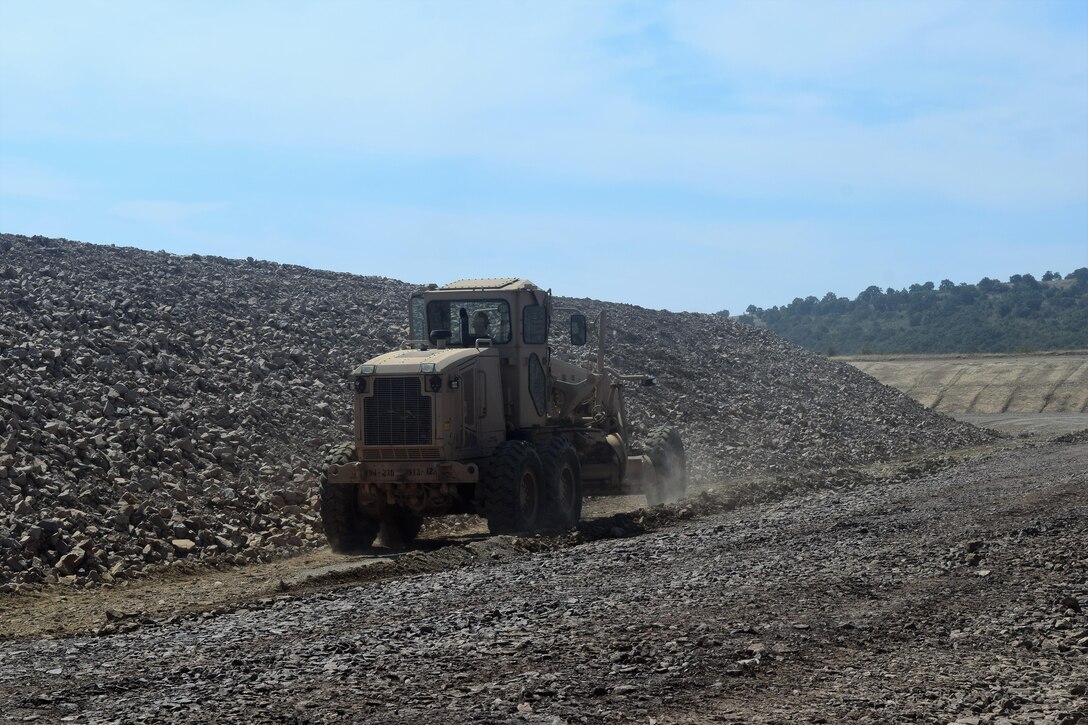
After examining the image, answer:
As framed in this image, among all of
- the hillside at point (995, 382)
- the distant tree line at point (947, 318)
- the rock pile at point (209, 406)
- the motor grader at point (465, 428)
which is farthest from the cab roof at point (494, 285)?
the distant tree line at point (947, 318)

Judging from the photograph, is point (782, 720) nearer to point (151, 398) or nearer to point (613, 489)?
point (613, 489)

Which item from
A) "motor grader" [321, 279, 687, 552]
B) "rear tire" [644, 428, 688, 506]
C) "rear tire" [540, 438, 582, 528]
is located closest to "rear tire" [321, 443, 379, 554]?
"motor grader" [321, 279, 687, 552]

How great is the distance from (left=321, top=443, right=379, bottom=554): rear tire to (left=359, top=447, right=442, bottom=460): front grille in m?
0.43

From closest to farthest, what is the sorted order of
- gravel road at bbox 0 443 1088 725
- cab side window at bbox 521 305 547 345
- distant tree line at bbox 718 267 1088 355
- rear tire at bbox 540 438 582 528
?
1. gravel road at bbox 0 443 1088 725
2. rear tire at bbox 540 438 582 528
3. cab side window at bbox 521 305 547 345
4. distant tree line at bbox 718 267 1088 355

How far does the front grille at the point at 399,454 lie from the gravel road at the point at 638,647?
2233 millimetres

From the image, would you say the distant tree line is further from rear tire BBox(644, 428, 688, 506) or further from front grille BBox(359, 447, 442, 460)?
front grille BBox(359, 447, 442, 460)

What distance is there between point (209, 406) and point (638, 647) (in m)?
13.9

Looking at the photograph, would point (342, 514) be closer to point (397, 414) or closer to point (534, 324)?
point (397, 414)

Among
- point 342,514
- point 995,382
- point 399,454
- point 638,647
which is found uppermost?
point 995,382

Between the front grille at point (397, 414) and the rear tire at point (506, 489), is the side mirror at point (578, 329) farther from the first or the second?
the front grille at point (397, 414)

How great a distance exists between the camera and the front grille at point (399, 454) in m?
15.5

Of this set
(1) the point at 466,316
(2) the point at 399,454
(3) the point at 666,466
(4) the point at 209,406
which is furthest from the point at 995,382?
(2) the point at 399,454

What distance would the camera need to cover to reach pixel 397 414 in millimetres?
15562

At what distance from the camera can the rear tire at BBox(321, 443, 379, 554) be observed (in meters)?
15.8
